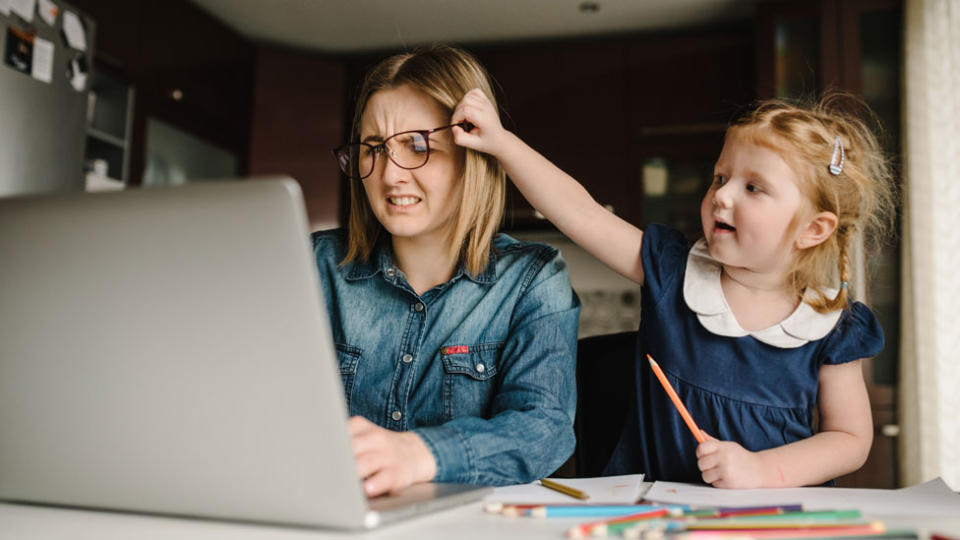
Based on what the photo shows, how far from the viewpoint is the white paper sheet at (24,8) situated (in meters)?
2.02

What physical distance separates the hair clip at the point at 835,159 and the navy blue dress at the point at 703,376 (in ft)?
0.60

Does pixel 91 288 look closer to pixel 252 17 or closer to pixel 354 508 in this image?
pixel 354 508

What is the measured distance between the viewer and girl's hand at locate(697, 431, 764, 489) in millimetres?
761

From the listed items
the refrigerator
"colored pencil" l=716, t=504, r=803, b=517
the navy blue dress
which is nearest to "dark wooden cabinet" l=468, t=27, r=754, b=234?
the refrigerator

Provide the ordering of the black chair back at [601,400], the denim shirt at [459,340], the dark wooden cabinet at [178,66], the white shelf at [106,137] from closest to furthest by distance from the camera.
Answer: the denim shirt at [459,340] → the black chair back at [601,400] → the white shelf at [106,137] → the dark wooden cabinet at [178,66]

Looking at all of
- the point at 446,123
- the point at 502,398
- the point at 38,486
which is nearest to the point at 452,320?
the point at 502,398

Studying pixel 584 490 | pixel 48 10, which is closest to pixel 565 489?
pixel 584 490

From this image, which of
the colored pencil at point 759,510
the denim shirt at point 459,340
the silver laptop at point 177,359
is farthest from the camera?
the denim shirt at point 459,340

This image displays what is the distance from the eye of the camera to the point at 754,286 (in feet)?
3.28

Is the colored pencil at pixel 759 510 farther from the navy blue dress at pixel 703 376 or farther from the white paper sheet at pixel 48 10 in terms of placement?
the white paper sheet at pixel 48 10

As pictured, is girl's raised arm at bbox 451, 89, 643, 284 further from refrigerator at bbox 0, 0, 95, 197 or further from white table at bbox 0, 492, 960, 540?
refrigerator at bbox 0, 0, 95, 197

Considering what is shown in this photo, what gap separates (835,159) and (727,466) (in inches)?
17.5

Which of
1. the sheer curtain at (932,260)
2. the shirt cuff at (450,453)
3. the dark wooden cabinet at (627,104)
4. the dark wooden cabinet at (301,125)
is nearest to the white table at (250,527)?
the shirt cuff at (450,453)

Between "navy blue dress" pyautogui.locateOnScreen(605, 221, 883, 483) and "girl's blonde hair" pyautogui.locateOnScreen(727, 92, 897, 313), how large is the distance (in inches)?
2.3
